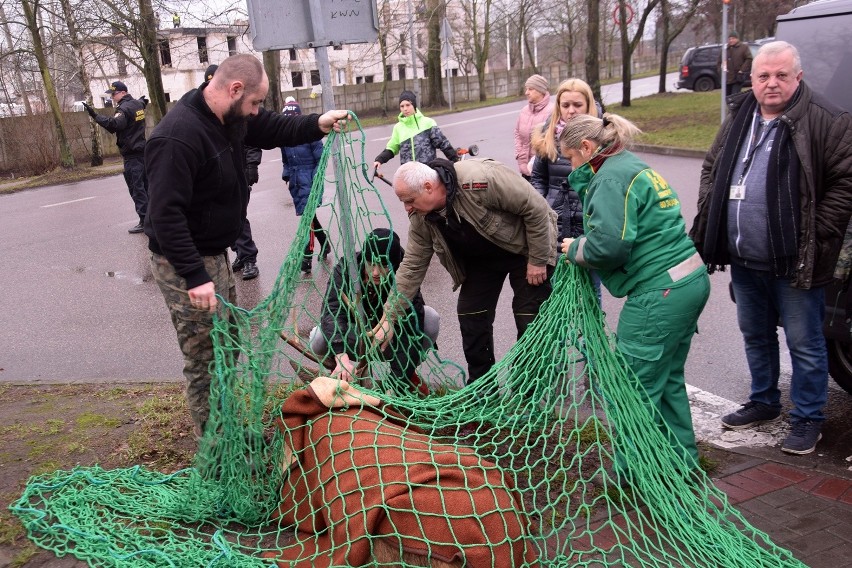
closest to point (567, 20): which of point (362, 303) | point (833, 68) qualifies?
point (833, 68)

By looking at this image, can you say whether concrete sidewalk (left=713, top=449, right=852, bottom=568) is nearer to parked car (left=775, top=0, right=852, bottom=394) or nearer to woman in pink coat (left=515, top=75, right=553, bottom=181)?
parked car (left=775, top=0, right=852, bottom=394)

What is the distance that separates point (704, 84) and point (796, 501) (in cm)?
2682

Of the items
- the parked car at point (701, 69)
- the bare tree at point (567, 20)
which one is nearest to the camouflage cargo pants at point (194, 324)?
the parked car at point (701, 69)

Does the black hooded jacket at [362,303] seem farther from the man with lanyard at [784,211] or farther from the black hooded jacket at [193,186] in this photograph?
the man with lanyard at [784,211]

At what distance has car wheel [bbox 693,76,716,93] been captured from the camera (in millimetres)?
27481

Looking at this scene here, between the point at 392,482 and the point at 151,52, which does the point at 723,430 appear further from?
the point at 151,52

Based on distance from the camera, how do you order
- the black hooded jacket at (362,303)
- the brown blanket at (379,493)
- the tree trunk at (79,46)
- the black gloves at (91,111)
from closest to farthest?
the brown blanket at (379,493) < the black hooded jacket at (362,303) < the black gloves at (91,111) < the tree trunk at (79,46)

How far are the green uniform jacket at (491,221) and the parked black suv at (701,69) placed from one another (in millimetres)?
25377

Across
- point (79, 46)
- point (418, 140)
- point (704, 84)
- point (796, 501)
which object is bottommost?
point (704, 84)

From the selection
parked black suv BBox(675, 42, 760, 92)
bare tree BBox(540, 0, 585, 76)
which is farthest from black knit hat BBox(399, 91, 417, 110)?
bare tree BBox(540, 0, 585, 76)

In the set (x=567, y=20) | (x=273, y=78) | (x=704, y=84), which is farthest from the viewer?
(x=567, y=20)

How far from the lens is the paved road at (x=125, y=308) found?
4949 mm

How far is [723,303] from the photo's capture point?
624 centimetres

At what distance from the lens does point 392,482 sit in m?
2.67
